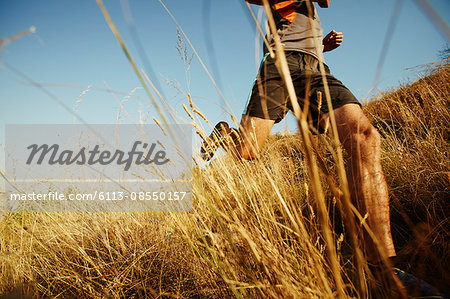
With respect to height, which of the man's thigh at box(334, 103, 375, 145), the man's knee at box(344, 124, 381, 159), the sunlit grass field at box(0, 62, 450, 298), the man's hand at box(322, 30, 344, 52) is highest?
the man's hand at box(322, 30, 344, 52)

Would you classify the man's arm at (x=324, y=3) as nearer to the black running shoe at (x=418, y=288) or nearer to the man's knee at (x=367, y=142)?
the man's knee at (x=367, y=142)

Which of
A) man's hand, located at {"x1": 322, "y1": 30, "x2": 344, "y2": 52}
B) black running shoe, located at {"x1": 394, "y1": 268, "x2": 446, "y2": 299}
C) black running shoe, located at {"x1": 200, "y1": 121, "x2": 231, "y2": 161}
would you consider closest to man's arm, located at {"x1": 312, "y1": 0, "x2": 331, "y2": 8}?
man's hand, located at {"x1": 322, "y1": 30, "x2": 344, "y2": 52}

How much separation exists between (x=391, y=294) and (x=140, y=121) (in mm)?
1267

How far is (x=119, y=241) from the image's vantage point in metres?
1.36

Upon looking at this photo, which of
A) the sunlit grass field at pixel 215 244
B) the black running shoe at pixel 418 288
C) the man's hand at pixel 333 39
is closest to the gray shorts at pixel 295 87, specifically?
the sunlit grass field at pixel 215 244

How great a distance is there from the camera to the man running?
906 mm

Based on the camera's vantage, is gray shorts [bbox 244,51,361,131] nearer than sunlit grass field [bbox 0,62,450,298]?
No

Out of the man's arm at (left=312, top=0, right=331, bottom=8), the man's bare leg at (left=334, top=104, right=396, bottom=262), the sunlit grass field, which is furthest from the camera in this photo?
the man's arm at (left=312, top=0, right=331, bottom=8)

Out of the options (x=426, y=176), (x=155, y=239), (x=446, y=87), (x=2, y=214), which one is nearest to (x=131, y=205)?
(x=155, y=239)

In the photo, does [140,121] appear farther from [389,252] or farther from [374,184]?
[389,252]

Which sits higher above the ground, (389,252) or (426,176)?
(426,176)

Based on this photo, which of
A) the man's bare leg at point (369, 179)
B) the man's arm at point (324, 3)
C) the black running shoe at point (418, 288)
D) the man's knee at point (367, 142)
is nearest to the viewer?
the black running shoe at point (418, 288)

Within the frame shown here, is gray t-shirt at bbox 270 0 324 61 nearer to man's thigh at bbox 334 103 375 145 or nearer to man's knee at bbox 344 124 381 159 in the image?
man's thigh at bbox 334 103 375 145

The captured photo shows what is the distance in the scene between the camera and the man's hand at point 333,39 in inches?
74.0
